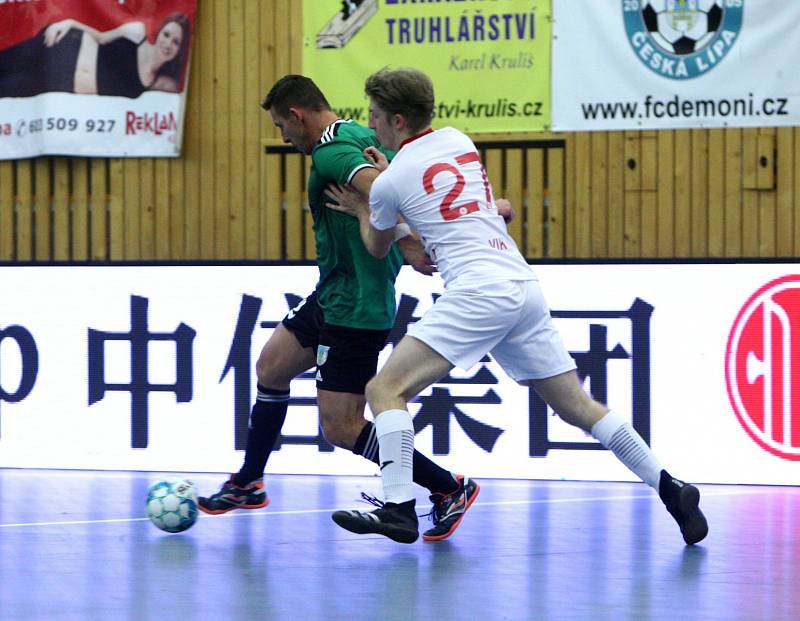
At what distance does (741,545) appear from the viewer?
5.19m

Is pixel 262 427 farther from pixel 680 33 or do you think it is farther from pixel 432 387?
pixel 680 33

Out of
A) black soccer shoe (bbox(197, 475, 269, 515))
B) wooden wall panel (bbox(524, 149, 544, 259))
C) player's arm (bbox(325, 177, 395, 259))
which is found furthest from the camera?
wooden wall panel (bbox(524, 149, 544, 259))

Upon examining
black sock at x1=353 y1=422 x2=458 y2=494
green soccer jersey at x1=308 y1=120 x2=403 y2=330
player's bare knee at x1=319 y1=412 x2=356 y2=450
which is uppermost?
green soccer jersey at x1=308 y1=120 x2=403 y2=330

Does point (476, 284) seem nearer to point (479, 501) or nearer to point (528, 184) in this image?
point (479, 501)

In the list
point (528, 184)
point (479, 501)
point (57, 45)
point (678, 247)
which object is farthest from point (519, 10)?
point (479, 501)

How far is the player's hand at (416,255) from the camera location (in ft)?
16.8

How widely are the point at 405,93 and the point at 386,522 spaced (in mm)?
1491

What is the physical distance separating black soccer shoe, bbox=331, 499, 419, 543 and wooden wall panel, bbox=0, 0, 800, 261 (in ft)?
16.2

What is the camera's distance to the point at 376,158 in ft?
17.2

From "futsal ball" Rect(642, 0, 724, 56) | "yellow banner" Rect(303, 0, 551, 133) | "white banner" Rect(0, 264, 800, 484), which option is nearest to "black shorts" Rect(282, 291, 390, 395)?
"white banner" Rect(0, 264, 800, 484)

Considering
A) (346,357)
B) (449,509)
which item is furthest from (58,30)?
(449,509)

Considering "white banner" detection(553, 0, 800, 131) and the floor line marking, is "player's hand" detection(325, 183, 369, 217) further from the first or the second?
"white banner" detection(553, 0, 800, 131)

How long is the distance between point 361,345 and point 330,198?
22.6 inches

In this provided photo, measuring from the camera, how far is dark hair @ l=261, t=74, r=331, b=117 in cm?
535
